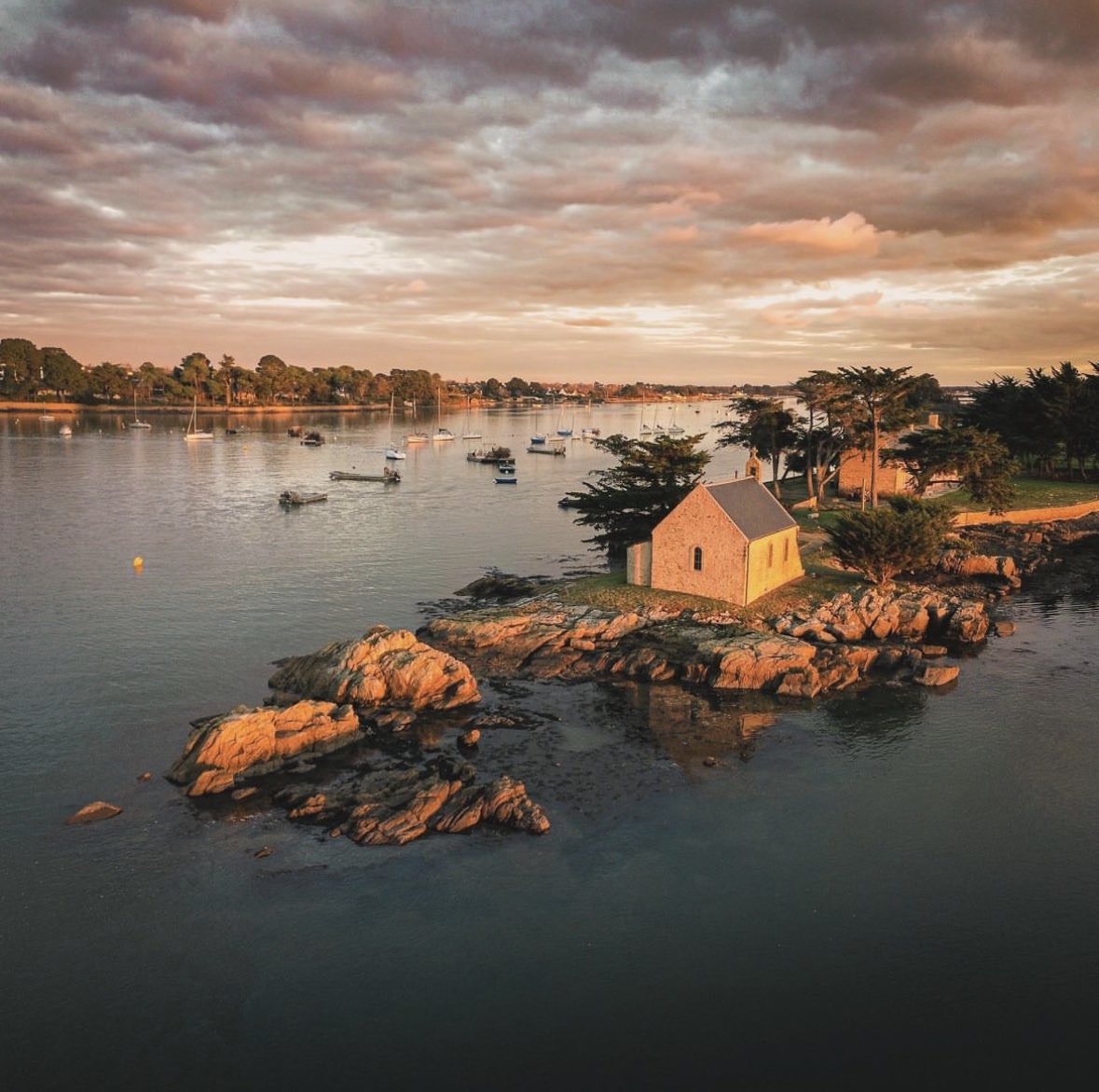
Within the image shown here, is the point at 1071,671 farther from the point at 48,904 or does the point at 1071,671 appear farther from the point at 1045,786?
the point at 48,904

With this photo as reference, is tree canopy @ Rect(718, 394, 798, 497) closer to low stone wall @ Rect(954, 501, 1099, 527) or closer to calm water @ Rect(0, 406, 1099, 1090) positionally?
low stone wall @ Rect(954, 501, 1099, 527)

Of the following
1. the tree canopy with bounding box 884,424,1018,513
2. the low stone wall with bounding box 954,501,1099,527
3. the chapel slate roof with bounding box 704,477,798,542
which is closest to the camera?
the chapel slate roof with bounding box 704,477,798,542

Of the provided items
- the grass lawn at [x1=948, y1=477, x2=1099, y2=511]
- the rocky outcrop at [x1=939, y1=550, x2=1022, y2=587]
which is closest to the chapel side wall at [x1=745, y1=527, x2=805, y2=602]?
the rocky outcrop at [x1=939, y1=550, x2=1022, y2=587]

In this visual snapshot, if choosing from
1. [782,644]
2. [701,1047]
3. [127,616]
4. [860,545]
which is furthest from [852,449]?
[701,1047]

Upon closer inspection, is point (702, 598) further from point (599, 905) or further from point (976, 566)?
point (599, 905)

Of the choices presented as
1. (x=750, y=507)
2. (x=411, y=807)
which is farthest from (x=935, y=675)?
(x=411, y=807)

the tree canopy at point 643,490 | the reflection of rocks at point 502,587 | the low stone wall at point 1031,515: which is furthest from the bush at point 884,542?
the low stone wall at point 1031,515
